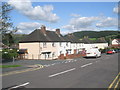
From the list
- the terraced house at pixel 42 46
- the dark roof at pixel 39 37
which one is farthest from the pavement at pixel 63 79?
the dark roof at pixel 39 37

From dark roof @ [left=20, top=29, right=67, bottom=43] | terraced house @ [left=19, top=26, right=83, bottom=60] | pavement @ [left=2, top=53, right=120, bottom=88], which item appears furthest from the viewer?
dark roof @ [left=20, top=29, right=67, bottom=43]

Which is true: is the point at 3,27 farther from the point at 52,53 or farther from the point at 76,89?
the point at 52,53

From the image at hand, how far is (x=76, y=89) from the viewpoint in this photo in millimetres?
9547

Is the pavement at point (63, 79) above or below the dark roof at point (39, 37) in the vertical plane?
below

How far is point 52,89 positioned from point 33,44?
34.7 m

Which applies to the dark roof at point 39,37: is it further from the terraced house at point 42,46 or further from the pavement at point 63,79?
the pavement at point 63,79

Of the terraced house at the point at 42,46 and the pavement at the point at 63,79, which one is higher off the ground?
the terraced house at the point at 42,46

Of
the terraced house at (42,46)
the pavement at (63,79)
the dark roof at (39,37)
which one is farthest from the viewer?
the dark roof at (39,37)

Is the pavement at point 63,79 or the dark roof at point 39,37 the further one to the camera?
the dark roof at point 39,37

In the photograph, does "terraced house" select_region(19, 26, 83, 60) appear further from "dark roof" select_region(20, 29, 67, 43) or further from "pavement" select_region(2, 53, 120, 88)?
"pavement" select_region(2, 53, 120, 88)

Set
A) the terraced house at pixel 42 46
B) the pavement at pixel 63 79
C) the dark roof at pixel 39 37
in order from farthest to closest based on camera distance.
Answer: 1. the dark roof at pixel 39 37
2. the terraced house at pixel 42 46
3. the pavement at pixel 63 79

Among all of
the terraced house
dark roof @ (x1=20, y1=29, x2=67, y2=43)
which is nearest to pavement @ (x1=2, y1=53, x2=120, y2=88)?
the terraced house

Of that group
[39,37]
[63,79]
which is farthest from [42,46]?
[63,79]

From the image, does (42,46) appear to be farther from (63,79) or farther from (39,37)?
(63,79)
